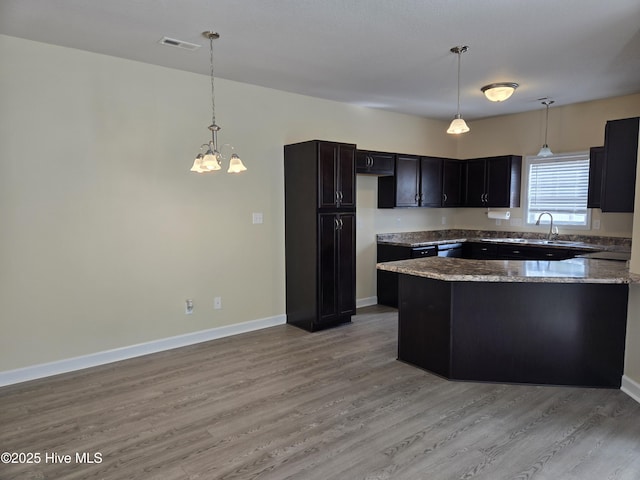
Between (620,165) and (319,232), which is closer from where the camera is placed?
(620,165)

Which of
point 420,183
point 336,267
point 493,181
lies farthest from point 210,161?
point 493,181

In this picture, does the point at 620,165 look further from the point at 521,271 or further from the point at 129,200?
the point at 129,200

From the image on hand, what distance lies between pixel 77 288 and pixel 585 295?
13.4 feet

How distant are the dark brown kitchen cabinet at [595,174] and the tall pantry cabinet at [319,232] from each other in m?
2.78

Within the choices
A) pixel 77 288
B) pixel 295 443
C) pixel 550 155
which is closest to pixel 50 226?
pixel 77 288

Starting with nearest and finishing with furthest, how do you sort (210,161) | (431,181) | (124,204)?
1. (210,161)
2. (124,204)
3. (431,181)

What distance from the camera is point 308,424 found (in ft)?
8.98

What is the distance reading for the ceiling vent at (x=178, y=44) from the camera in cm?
329

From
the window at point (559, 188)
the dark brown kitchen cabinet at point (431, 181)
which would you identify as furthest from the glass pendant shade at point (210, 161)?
the window at point (559, 188)

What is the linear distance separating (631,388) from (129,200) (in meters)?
4.28

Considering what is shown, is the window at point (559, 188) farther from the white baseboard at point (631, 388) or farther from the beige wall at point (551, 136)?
the white baseboard at point (631, 388)

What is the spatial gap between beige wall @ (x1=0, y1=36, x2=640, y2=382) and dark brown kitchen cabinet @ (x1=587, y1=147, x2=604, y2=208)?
471mm

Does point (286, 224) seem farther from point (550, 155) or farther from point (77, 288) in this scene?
point (550, 155)

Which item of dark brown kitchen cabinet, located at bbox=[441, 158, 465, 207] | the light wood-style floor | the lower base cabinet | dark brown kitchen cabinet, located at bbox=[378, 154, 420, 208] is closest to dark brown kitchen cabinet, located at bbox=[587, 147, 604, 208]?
dark brown kitchen cabinet, located at bbox=[441, 158, 465, 207]
